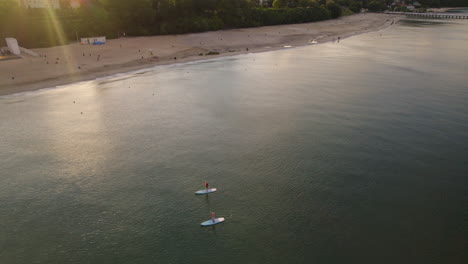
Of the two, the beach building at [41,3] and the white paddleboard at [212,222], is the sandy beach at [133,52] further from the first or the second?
the beach building at [41,3]

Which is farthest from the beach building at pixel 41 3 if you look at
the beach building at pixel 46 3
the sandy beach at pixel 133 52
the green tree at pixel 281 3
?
the green tree at pixel 281 3

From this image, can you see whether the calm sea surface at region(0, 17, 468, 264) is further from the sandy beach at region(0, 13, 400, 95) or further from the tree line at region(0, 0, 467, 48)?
the tree line at region(0, 0, 467, 48)

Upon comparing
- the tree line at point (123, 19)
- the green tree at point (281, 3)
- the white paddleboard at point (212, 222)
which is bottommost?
the white paddleboard at point (212, 222)

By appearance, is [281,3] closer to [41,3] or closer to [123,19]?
[123,19]

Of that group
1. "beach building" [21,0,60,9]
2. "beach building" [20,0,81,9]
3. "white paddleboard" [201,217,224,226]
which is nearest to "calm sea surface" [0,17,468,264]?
"white paddleboard" [201,217,224,226]

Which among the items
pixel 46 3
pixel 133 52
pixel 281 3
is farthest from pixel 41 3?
pixel 281 3

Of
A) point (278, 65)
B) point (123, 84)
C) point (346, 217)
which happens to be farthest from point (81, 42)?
point (346, 217)
